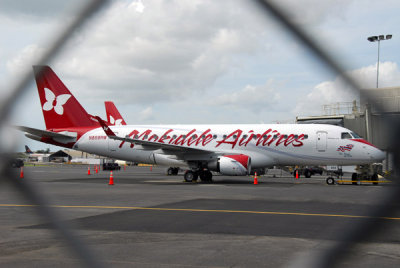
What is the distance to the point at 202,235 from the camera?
22.8 ft

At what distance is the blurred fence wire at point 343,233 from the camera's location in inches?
59.6

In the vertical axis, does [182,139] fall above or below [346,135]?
below

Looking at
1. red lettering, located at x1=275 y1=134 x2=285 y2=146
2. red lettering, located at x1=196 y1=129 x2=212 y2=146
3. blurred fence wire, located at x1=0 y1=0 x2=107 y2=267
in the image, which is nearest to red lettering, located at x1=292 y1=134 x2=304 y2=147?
red lettering, located at x1=275 y1=134 x2=285 y2=146

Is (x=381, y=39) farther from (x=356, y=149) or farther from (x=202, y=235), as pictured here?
(x=356, y=149)

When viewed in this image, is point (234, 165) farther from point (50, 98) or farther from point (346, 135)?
point (50, 98)

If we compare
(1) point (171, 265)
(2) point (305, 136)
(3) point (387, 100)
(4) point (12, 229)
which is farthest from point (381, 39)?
(2) point (305, 136)

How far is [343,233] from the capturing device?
1841 millimetres

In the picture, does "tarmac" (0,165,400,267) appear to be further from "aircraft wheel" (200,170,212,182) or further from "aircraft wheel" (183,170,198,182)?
"aircraft wheel" (200,170,212,182)

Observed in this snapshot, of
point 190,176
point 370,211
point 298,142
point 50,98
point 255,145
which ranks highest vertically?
point 298,142

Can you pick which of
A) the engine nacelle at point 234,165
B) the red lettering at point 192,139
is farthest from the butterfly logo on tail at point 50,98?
the red lettering at point 192,139

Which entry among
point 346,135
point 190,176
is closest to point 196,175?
point 190,176

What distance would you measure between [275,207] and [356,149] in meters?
11.1

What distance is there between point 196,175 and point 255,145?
3714 mm

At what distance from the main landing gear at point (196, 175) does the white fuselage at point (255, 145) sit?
0.63 metres
